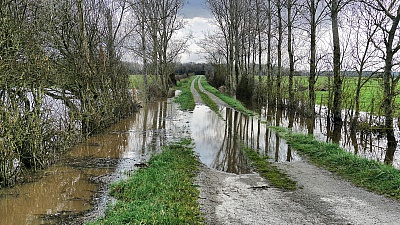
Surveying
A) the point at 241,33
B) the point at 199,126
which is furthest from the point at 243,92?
the point at 199,126

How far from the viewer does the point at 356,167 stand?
27.0 feet

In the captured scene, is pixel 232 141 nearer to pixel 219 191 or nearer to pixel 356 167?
pixel 356 167

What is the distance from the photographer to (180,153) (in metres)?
10.2

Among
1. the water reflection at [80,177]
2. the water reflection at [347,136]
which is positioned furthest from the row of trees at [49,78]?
the water reflection at [347,136]

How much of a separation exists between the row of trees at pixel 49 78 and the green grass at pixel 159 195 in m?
2.75

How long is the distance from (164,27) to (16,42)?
28918 mm

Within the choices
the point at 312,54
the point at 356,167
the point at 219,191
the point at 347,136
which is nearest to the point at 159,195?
the point at 219,191

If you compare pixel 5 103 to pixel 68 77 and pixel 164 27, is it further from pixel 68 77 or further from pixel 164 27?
pixel 164 27

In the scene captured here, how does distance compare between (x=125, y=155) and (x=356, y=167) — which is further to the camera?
(x=125, y=155)

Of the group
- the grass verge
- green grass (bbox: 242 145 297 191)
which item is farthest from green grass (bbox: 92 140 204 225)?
the grass verge

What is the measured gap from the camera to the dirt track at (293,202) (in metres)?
5.47

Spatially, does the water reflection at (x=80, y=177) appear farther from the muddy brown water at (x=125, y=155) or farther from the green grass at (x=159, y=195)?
the green grass at (x=159, y=195)

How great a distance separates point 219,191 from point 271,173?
193 centimetres

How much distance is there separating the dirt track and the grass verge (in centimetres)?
37
